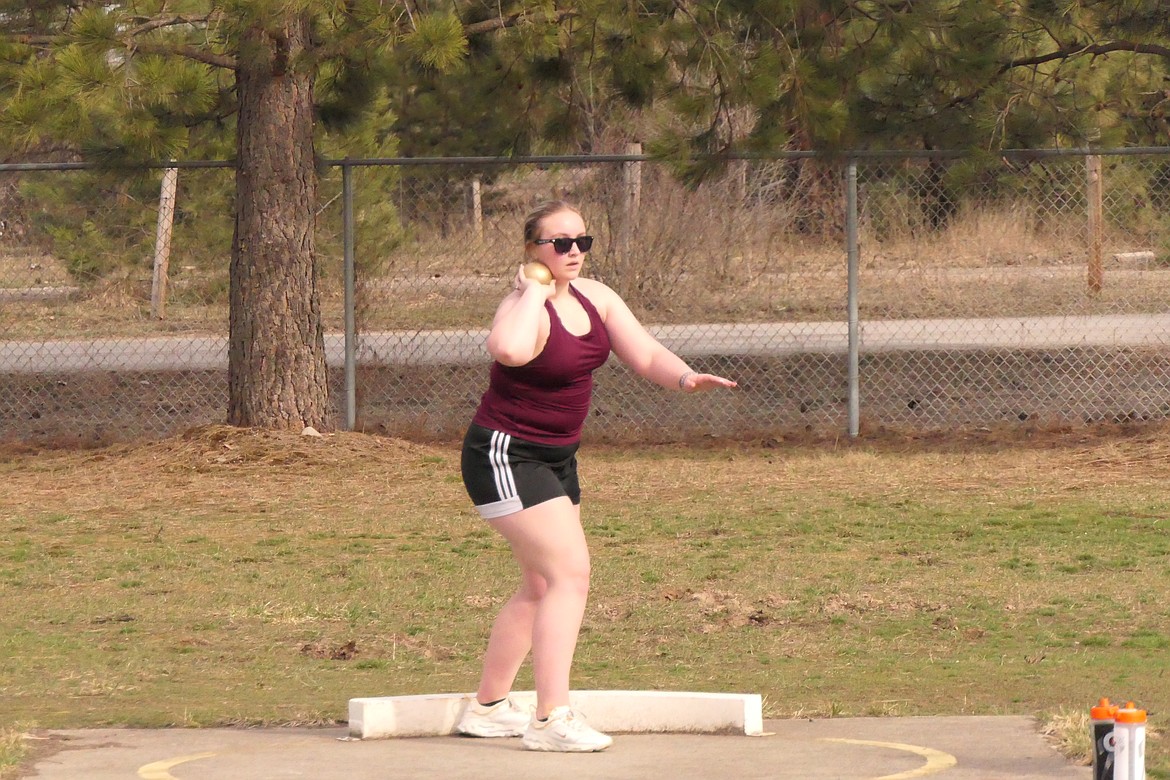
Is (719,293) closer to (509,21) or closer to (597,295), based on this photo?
(509,21)

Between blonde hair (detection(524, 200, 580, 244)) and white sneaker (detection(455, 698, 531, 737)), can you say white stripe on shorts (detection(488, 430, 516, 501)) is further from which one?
white sneaker (detection(455, 698, 531, 737))

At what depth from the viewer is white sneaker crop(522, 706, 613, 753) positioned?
487 cm

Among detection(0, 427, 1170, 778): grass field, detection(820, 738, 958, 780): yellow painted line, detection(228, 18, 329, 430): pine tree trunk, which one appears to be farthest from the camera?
detection(228, 18, 329, 430): pine tree trunk

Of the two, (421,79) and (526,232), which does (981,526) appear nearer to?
(526,232)

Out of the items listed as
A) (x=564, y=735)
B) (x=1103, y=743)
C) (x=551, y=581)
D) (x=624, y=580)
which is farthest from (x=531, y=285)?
(x=624, y=580)

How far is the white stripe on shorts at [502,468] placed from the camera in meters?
4.94

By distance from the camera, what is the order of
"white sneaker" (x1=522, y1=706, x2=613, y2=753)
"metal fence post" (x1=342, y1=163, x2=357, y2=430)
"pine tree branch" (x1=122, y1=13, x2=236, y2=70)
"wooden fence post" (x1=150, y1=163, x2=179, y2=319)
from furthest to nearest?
"wooden fence post" (x1=150, y1=163, x2=179, y2=319) → "metal fence post" (x1=342, y1=163, x2=357, y2=430) → "pine tree branch" (x1=122, y1=13, x2=236, y2=70) → "white sneaker" (x1=522, y1=706, x2=613, y2=753)

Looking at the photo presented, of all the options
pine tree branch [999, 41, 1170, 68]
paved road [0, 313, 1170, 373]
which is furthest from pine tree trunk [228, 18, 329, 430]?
pine tree branch [999, 41, 1170, 68]

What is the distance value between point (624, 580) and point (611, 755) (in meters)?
3.28

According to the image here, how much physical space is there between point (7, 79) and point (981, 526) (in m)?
6.46

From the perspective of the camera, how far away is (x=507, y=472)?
4953 millimetres

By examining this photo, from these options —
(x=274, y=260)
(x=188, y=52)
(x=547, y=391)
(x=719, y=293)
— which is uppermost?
(x=188, y=52)

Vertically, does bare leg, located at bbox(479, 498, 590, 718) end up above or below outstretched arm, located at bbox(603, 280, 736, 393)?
below

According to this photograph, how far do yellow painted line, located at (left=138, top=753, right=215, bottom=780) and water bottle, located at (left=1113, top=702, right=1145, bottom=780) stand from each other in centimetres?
232
